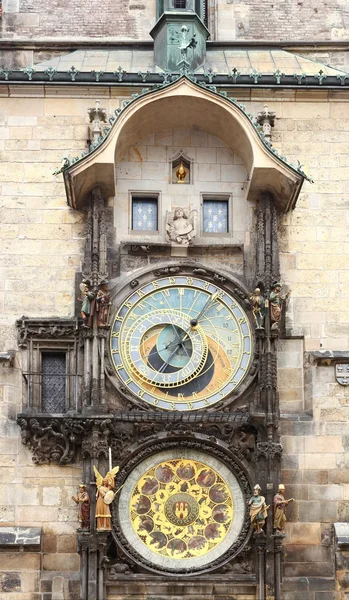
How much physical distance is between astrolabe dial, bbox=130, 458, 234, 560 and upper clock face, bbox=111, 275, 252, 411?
0.70m

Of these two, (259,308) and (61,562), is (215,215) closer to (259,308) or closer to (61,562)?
(259,308)

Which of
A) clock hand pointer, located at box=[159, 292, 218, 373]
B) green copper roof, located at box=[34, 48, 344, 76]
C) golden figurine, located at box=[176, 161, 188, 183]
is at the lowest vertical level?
clock hand pointer, located at box=[159, 292, 218, 373]

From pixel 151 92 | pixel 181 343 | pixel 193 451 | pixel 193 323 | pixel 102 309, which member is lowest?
pixel 193 451

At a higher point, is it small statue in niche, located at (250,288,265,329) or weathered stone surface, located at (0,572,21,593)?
small statue in niche, located at (250,288,265,329)

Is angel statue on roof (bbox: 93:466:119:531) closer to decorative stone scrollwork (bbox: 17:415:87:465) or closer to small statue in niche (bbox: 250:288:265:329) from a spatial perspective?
decorative stone scrollwork (bbox: 17:415:87:465)

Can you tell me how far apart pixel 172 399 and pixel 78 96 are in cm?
355

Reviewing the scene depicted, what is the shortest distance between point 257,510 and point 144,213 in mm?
3542

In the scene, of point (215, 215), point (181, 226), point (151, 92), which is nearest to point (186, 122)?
point (151, 92)

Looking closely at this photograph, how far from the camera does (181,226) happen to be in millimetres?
18781

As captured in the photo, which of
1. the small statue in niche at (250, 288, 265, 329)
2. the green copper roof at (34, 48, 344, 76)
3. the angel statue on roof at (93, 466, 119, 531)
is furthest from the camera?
the green copper roof at (34, 48, 344, 76)

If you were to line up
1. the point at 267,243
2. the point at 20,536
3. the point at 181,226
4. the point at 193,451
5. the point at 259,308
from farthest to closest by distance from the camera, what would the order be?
1. the point at 181,226
2. the point at 267,243
3. the point at 259,308
4. the point at 193,451
5. the point at 20,536

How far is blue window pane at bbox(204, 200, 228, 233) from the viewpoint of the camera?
1895cm

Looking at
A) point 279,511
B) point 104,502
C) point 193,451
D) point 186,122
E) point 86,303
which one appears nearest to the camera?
point 104,502

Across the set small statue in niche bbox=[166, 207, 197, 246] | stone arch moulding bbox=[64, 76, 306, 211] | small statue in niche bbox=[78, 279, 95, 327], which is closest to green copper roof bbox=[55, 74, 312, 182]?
stone arch moulding bbox=[64, 76, 306, 211]
